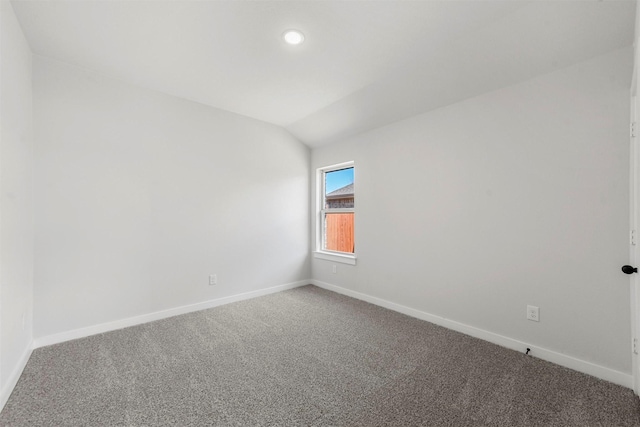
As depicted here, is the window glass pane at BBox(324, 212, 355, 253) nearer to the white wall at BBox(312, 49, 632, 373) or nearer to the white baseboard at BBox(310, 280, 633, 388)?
the white wall at BBox(312, 49, 632, 373)

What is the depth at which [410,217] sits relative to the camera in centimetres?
308

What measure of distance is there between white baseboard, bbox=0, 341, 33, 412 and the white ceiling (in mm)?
2420

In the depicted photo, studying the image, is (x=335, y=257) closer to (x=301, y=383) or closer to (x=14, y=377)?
(x=301, y=383)

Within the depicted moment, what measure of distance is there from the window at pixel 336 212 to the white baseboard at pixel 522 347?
34.9 inches

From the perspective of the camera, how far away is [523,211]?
2.25 meters

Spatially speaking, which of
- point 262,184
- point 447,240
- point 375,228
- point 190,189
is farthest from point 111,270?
point 447,240

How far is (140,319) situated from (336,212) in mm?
2748

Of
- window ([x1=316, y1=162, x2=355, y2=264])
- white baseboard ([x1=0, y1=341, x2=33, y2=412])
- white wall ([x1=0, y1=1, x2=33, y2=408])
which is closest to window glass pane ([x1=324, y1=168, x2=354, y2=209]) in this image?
window ([x1=316, y1=162, x2=355, y2=264])

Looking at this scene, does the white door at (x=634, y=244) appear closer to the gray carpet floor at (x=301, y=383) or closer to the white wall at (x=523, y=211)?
the white wall at (x=523, y=211)

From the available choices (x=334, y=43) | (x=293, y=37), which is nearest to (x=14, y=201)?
(x=293, y=37)

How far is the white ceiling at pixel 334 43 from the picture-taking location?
5.82ft

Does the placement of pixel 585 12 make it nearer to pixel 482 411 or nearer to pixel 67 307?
pixel 482 411

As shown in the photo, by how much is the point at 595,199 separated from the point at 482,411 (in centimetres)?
164

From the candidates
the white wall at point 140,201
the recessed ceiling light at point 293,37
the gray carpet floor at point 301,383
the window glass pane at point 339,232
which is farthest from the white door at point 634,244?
the white wall at point 140,201
